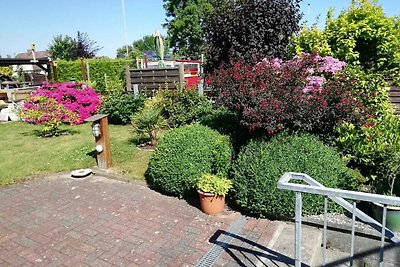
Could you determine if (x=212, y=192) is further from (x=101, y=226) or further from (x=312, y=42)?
(x=312, y=42)

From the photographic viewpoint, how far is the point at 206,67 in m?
7.60

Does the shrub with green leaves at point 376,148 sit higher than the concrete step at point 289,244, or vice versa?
the shrub with green leaves at point 376,148

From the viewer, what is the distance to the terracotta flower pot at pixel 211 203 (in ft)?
14.4

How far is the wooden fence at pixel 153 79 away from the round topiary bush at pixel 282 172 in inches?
263

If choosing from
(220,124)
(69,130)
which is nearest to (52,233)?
(220,124)

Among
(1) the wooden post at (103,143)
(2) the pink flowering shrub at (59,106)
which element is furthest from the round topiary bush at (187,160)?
(2) the pink flowering shrub at (59,106)

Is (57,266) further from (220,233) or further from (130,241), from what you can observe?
(220,233)

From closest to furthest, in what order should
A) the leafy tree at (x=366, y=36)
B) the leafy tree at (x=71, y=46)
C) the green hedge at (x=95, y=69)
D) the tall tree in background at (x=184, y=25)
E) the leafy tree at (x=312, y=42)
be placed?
the leafy tree at (x=366, y=36) < the leafy tree at (x=312, y=42) < the green hedge at (x=95, y=69) < the leafy tree at (x=71, y=46) < the tall tree in background at (x=184, y=25)

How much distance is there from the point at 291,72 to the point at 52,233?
4.01 m

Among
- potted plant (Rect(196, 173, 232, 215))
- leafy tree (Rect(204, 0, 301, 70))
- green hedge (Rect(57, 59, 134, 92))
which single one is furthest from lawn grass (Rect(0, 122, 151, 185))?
green hedge (Rect(57, 59, 134, 92))

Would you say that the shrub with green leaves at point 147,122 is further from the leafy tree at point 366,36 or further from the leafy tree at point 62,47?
the leafy tree at point 62,47

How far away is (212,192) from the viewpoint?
4.35 m

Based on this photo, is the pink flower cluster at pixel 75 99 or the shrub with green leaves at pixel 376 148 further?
the pink flower cluster at pixel 75 99

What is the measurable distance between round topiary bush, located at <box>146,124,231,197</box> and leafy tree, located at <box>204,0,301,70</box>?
255cm
